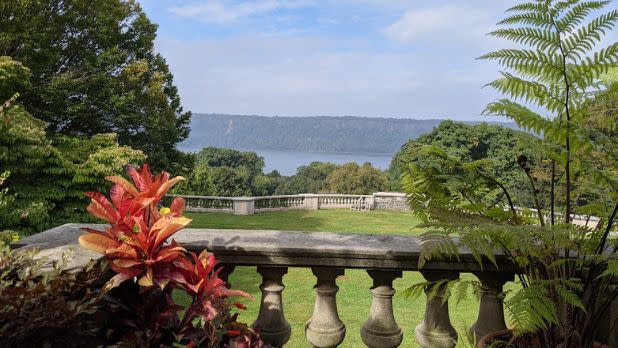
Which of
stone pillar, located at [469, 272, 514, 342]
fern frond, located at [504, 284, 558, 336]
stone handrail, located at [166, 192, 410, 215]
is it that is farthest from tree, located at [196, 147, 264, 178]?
fern frond, located at [504, 284, 558, 336]

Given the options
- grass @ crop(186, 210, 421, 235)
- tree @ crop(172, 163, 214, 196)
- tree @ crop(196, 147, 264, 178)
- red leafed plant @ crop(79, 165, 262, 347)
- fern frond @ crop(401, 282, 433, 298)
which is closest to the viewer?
red leafed plant @ crop(79, 165, 262, 347)

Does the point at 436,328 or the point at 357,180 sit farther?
the point at 357,180

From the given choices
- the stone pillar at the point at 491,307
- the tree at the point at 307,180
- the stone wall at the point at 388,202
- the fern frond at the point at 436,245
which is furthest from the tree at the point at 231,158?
the fern frond at the point at 436,245

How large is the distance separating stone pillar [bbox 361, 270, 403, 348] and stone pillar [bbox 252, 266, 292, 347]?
0.45m

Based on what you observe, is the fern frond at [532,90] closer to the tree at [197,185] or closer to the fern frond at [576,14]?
the fern frond at [576,14]

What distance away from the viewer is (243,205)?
1058 inches

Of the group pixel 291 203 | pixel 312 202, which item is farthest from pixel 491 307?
pixel 312 202

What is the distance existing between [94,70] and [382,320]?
58.6 feet

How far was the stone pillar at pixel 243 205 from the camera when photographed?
26859 millimetres

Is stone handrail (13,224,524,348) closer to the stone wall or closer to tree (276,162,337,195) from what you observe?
the stone wall

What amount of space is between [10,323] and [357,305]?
33.5ft

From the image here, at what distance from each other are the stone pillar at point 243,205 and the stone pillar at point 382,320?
2468 cm

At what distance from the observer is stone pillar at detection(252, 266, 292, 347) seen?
2395mm

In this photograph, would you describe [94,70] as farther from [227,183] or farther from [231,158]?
[231,158]
